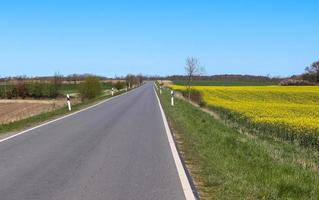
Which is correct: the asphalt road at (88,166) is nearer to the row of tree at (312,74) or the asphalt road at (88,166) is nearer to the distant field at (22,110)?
the distant field at (22,110)

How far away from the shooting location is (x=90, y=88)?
67062mm

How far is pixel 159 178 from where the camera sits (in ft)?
29.8

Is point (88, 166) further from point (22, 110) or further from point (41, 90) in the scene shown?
point (41, 90)

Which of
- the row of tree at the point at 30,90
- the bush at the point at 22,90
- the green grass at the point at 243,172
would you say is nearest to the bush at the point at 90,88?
the row of tree at the point at 30,90

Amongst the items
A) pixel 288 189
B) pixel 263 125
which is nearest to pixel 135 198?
pixel 288 189

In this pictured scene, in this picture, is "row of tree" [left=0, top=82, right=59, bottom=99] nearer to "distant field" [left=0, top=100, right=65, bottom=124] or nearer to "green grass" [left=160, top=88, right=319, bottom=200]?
"distant field" [left=0, top=100, right=65, bottom=124]

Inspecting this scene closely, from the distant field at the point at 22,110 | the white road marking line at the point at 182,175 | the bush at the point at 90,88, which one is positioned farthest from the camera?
the bush at the point at 90,88

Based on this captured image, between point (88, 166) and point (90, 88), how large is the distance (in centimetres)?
5726

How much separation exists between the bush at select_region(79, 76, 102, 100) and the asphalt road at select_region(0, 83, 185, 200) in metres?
49.3

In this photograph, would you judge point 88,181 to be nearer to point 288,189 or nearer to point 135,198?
point 135,198

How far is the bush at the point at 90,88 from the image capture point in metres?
66.5

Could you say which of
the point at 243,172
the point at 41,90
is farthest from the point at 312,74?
the point at 243,172

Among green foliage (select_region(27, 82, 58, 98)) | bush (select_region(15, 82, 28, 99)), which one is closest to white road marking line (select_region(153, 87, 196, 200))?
green foliage (select_region(27, 82, 58, 98))

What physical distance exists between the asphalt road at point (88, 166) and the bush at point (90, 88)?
49259mm
